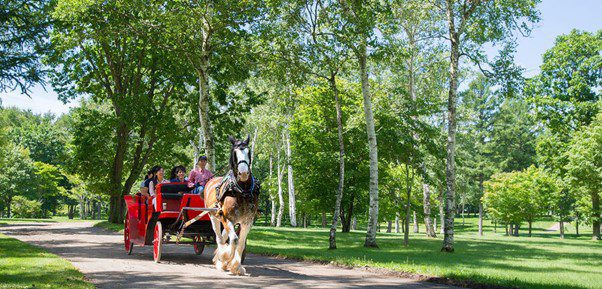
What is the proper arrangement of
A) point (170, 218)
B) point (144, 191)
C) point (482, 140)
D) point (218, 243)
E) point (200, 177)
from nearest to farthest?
point (218, 243) < point (170, 218) < point (200, 177) < point (144, 191) < point (482, 140)

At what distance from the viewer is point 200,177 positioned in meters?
13.4

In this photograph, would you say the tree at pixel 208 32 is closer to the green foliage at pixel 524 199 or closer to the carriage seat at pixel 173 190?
the carriage seat at pixel 173 190

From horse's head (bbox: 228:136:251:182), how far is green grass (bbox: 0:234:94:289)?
3275mm

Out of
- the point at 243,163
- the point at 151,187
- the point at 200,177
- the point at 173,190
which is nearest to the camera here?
the point at 243,163

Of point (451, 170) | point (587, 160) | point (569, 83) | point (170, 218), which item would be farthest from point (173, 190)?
point (569, 83)

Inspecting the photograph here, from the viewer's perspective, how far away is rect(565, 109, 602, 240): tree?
3516cm

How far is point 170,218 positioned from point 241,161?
144 inches

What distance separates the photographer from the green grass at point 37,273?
8609 mm

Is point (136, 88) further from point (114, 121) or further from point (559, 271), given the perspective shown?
point (559, 271)

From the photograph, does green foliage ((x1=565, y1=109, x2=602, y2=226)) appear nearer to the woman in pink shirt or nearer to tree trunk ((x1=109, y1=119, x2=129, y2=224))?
tree trunk ((x1=109, y1=119, x2=129, y2=224))

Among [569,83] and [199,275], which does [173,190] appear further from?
[569,83]

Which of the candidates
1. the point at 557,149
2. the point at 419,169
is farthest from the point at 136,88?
the point at 557,149

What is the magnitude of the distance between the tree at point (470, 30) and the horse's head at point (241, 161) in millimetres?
11733

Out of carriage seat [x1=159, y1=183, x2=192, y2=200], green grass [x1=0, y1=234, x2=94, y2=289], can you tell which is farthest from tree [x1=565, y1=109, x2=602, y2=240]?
green grass [x1=0, y1=234, x2=94, y2=289]
